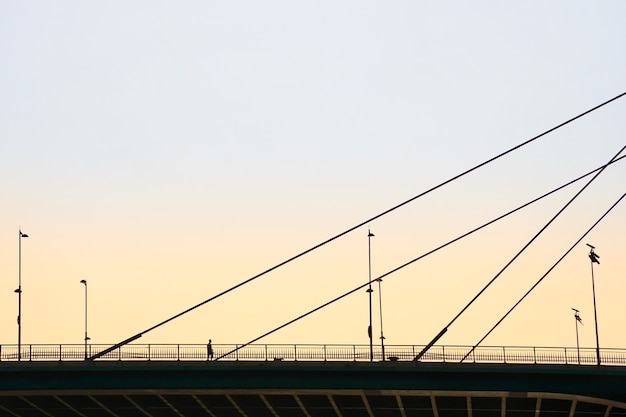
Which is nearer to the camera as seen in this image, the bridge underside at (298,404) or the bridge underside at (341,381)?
the bridge underside at (341,381)

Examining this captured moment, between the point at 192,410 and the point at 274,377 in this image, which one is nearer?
the point at 274,377

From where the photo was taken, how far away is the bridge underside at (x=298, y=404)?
12562 centimetres

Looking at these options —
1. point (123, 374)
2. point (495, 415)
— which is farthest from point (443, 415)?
point (123, 374)

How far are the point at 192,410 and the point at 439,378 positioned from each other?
21.0 meters

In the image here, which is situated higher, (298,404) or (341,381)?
(341,381)

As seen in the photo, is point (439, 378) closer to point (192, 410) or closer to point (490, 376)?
point (490, 376)

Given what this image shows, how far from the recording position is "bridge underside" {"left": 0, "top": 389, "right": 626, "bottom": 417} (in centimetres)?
12562

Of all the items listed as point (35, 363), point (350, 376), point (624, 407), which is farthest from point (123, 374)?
point (624, 407)

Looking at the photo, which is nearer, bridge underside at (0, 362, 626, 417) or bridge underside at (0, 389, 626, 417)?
bridge underside at (0, 362, 626, 417)

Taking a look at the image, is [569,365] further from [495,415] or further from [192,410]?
[192,410]

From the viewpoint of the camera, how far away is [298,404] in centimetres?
13112

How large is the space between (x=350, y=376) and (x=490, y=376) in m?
9.77

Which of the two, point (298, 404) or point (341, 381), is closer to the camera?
point (341, 381)

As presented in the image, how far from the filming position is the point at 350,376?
124 metres
